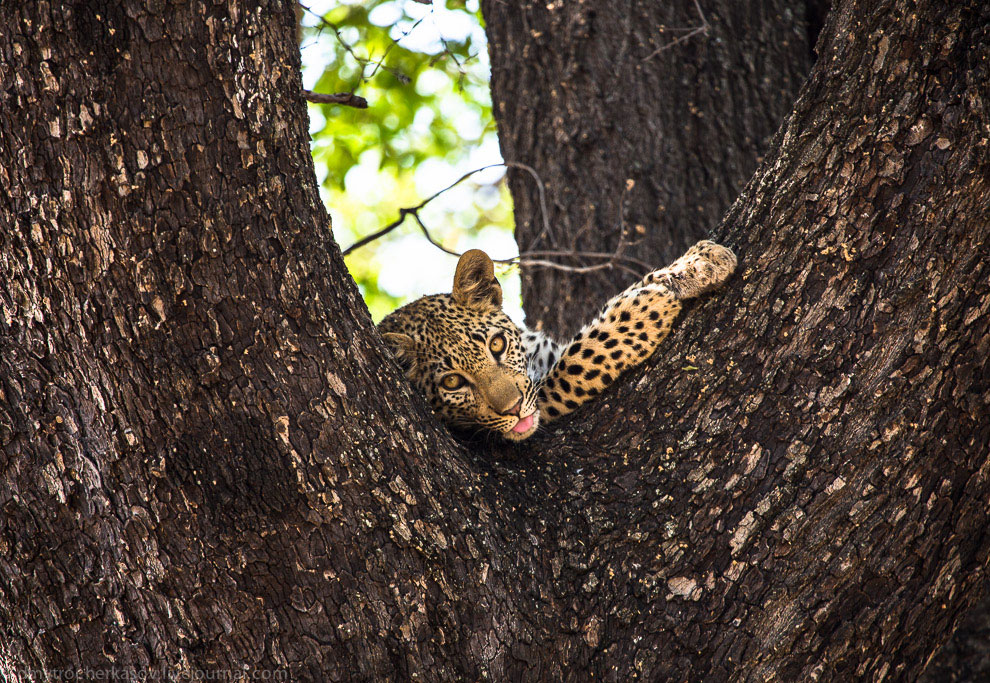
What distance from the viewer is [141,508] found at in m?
2.76

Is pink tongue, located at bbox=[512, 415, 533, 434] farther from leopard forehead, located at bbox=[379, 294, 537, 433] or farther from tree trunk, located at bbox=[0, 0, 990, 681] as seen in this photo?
tree trunk, located at bbox=[0, 0, 990, 681]

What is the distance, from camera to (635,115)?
603 cm

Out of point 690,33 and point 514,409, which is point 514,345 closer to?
point 514,409

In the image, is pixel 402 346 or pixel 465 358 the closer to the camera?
pixel 465 358

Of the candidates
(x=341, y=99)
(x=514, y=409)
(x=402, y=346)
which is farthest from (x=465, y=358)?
(x=341, y=99)

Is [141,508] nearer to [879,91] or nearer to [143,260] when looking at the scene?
[143,260]

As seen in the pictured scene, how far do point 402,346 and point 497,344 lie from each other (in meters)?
0.57

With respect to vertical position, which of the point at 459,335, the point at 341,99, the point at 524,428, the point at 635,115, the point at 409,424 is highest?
the point at 341,99

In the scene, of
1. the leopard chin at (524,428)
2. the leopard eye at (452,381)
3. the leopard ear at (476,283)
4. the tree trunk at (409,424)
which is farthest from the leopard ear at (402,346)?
the tree trunk at (409,424)

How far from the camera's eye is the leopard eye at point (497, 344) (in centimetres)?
538

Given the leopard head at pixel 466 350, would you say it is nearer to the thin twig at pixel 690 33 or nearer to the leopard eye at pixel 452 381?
the leopard eye at pixel 452 381

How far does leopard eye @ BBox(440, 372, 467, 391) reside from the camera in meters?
5.27

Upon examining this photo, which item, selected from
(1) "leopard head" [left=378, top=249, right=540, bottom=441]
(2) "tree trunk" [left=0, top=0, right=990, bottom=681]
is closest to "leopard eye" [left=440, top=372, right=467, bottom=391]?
(1) "leopard head" [left=378, top=249, right=540, bottom=441]

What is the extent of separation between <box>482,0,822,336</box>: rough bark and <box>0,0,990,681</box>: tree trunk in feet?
7.45
